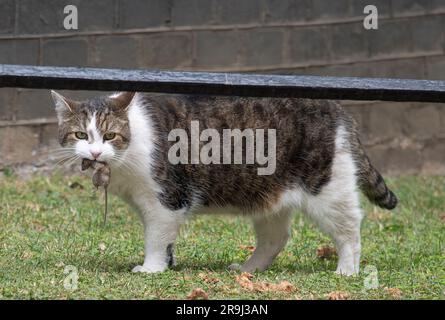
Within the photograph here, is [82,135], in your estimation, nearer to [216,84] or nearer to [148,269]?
[148,269]

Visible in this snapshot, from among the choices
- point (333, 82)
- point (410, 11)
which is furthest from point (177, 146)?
point (410, 11)

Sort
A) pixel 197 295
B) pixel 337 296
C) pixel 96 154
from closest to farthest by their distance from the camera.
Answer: pixel 197 295, pixel 337 296, pixel 96 154

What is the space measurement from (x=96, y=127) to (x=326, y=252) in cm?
205

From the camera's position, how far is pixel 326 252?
7.39 meters

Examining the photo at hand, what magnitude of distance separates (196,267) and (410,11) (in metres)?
4.81

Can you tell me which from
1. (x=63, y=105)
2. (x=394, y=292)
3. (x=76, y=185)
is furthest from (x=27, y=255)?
(x=76, y=185)

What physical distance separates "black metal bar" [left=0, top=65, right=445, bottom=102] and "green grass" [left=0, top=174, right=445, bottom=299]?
1.08 m

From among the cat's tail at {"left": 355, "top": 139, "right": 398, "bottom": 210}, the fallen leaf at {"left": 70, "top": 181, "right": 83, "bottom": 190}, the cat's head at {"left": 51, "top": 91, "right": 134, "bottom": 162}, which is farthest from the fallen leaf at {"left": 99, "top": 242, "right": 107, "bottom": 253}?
the fallen leaf at {"left": 70, "top": 181, "right": 83, "bottom": 190}

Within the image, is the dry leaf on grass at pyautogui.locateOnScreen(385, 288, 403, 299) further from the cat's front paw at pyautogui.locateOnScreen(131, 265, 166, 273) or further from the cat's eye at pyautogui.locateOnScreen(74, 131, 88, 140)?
the cat's eye at pyautogui.locateOnScreen(74, 131, 88, 140)

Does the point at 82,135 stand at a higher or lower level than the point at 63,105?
lower

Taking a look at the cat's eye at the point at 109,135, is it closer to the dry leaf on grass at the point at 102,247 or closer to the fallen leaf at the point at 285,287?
the dry leaf on grass at the point at 102,247

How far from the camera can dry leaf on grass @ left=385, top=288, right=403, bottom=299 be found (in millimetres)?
5493

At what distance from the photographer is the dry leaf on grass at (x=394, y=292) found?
18.0 feet
